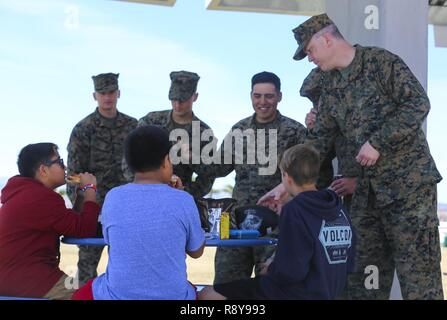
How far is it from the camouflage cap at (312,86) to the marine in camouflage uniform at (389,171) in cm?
52

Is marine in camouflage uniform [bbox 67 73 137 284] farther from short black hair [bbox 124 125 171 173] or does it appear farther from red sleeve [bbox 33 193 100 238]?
short black hair [bbox 124 125 171 173]

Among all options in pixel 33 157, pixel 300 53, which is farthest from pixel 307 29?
pixel 33 157

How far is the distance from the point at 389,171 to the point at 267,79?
125 cm

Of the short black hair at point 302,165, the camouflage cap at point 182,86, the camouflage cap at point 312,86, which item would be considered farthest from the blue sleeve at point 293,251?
the camouflage cap at point 182,86

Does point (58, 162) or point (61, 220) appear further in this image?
point (58, 162)

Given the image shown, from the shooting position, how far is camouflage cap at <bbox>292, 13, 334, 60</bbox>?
318cm

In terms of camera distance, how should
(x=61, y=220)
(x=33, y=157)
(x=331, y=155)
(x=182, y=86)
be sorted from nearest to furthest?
1. (x=61, y=220)
2. (x=33, y=157)
3. (x=331, y=155)
4. (x=182, y=86)

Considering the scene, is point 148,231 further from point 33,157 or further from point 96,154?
point 96,154

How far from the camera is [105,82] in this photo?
466cm

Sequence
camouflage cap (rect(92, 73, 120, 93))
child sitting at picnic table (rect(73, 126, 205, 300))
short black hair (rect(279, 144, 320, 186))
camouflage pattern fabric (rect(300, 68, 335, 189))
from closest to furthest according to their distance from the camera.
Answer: child sitting at picnic table (rect(73, 126, 205, 300)), short black hair (rect(279, 144, 320, 186)), camouflage pattern fabric (rect(300, 68, 335, 189)), camouflage cap (rect(92, 73, 120, 93))

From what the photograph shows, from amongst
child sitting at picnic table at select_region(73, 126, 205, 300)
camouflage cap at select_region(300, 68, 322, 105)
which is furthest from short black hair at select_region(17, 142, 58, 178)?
camouflage cap at select_region(300, 68, 322, 105)

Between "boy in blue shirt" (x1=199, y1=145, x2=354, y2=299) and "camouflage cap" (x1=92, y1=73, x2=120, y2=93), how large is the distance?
7.70 ft

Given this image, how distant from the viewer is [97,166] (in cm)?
470

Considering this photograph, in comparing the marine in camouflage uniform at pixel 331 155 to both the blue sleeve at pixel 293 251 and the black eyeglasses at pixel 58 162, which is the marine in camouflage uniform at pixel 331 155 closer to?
the blue sleeve at pixel 293 251
